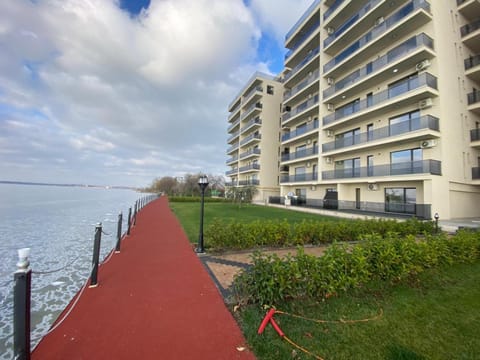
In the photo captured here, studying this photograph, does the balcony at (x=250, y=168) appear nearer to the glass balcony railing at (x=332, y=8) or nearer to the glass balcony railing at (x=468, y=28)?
the glass balcony railing at (x=332, y=8)

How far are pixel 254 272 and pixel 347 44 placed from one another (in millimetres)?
24612

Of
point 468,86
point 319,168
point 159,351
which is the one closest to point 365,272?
point 159,351

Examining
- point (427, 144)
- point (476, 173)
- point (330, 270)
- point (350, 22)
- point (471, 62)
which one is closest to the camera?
point (330, 270)

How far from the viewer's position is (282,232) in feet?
24.6

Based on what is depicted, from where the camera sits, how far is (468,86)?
16312 millimetres

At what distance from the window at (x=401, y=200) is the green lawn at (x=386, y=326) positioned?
12.9m

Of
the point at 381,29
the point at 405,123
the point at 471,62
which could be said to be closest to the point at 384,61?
the point at 381,29

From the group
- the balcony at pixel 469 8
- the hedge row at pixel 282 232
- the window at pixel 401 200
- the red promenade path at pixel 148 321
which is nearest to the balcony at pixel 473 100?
the balcony at pixel 469 8

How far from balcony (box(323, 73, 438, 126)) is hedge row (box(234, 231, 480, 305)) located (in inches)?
548

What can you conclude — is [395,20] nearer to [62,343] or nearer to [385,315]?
[385,315]

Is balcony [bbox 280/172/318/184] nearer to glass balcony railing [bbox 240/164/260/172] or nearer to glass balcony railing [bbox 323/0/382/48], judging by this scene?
glass balcony railing [bbox 240/164/260/172]

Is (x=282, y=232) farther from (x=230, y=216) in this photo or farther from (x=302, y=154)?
(x=302, y=154)

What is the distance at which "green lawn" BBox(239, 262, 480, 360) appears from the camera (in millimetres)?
2512

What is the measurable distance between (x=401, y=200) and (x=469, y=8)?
51.3 ft
